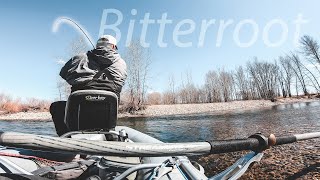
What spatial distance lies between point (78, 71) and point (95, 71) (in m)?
0.23

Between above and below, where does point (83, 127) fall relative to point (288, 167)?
above

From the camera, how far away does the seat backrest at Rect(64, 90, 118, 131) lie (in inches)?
130

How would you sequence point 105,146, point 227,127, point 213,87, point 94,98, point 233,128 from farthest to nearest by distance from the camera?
point 213,87 → point 227,127 → point 233,128 → point 94,98 → point 105,146

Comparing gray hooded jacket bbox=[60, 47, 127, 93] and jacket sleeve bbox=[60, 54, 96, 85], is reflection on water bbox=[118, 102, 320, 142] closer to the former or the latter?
gray hooded jacket bbox=[60, 47, 127, 93]

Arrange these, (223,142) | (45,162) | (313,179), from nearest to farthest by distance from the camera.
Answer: (223,142)
(45,162)
(313,179)

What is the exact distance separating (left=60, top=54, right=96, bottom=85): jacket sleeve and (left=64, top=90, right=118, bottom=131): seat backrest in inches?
10.1

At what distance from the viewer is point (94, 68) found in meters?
3.59

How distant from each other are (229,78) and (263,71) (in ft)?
41.0

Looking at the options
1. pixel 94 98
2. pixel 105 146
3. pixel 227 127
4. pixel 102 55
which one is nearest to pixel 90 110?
pixel 94 98

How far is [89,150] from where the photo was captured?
103 centimetres

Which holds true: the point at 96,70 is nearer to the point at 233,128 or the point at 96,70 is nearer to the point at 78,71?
the point at 78,71

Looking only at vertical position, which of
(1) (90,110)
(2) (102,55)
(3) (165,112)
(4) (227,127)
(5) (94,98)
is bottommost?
(4) (227,127)

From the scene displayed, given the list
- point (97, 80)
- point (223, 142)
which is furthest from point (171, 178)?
point (97, 80)

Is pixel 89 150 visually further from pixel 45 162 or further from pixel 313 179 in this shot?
pixel 313 179
